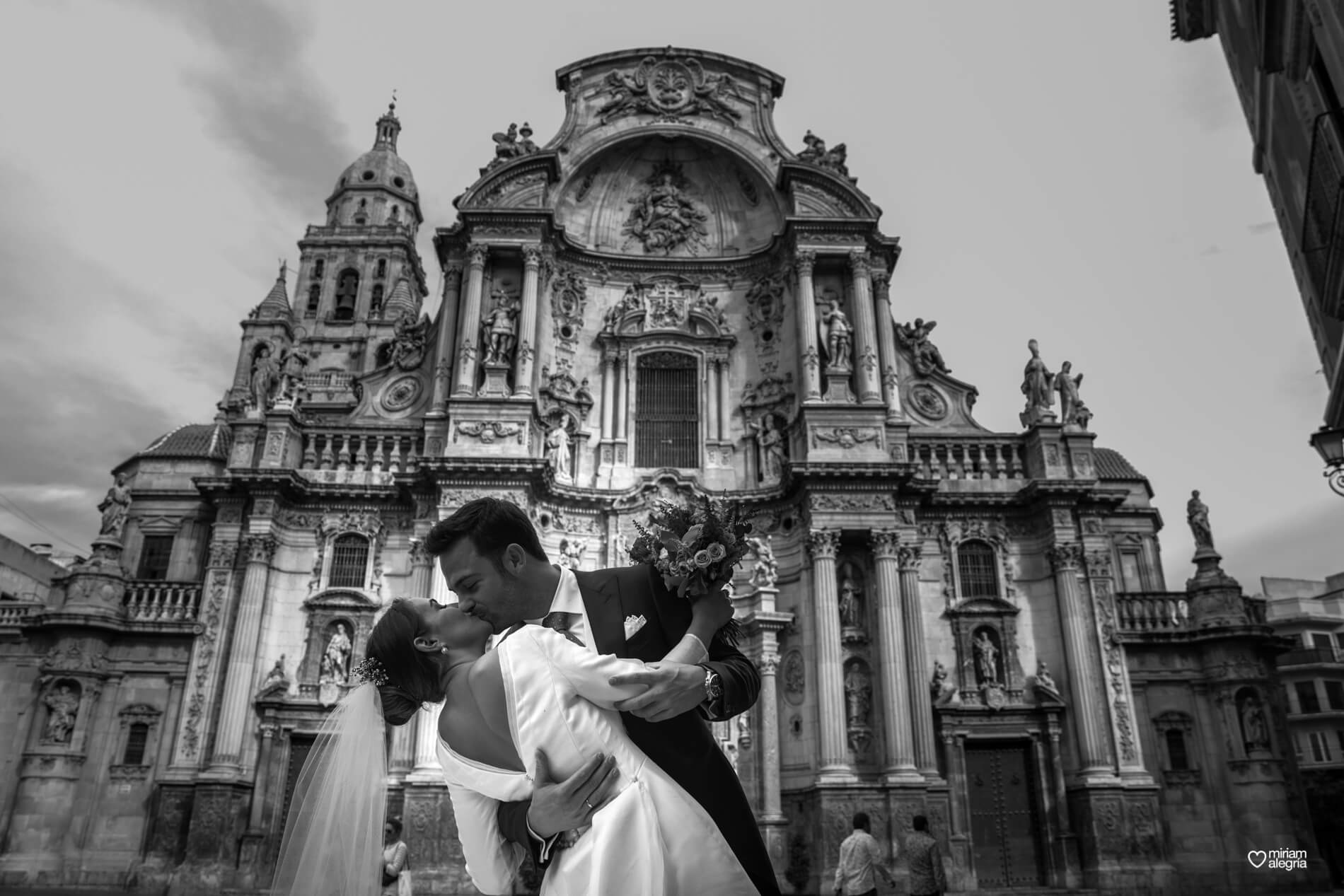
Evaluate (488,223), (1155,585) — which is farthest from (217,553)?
(1155,585)

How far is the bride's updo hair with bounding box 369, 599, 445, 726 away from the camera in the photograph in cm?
319

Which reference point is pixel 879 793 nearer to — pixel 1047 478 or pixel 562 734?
pixel 1047 478

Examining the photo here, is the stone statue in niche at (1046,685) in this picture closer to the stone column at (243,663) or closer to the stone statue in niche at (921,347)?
the stone statue in niche at (921,347)

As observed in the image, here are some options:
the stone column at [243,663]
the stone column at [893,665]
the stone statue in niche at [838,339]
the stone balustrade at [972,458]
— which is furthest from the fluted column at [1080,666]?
the stone column at [243,663]

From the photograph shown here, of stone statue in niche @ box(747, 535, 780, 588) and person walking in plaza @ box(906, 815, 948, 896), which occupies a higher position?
stone statue in niche @ box(747, 535, 780, 588)

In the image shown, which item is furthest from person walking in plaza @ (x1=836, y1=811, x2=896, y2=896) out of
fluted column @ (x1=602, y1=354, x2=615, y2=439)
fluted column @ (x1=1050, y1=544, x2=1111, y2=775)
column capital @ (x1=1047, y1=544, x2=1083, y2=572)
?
fluted column @ (x1=602, y1=354, x2=615, y2=439)

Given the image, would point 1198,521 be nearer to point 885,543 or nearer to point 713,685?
point 885,543

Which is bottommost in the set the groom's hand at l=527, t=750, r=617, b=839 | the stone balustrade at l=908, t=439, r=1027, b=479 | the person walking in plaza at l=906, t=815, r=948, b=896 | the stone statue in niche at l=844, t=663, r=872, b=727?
the person walking in plaza at l=906, t=815, r=948, b=896

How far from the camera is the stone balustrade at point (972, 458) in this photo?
875 inches

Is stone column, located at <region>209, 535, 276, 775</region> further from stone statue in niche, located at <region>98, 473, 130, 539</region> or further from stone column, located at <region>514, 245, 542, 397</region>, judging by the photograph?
stone column, located at <region>514, 245, 542, 397</region>

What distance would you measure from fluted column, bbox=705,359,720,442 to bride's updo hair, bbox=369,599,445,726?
2026 cm

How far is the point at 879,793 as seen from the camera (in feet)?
60.8

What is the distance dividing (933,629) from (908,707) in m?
2.07

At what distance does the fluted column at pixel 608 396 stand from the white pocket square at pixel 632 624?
20.2 metres
